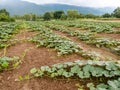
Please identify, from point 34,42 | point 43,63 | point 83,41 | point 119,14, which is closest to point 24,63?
point 43,63

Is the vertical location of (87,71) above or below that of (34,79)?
above

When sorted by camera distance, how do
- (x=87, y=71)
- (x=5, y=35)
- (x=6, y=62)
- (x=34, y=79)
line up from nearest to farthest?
(x=87, y=71), (x=34, y=79), (x=6, y=62), (x=5, y=35)

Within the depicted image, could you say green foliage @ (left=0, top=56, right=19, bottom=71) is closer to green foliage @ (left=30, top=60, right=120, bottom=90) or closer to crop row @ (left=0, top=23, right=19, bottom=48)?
green foliage @ (left=30, top=60, right=120, bottom=90)

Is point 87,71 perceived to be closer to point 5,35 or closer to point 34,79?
point 34,79

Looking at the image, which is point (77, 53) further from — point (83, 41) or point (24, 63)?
point (83, 41)

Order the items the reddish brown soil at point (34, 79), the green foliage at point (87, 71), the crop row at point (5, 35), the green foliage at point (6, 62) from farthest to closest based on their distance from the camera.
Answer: the crop row at point (5, 35), the green foliage at point (6, 62), the reddish brown soil at point (34, 79), the green foliage at point (87, 71)

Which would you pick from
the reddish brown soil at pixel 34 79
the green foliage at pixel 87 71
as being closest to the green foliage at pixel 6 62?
the reddish brown soil at pixel 34 79

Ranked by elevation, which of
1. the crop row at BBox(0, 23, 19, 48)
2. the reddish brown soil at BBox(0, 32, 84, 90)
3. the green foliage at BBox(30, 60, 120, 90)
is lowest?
the crop row at BBox(0, 23, 19, 48)

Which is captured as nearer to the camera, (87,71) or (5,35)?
(87,71)

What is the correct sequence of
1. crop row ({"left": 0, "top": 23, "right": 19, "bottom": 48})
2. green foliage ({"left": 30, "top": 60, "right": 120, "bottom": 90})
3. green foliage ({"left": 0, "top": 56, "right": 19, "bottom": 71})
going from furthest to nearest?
crop row ({"left": 0, "top": 23, "right": 19, "bottom": 48})
green foliage ({"left": 0, "top": 56, "right": 19, "bottom": 71})
green foliage ({"left": 30, "top": 60, "right": 120, "bottom": 90})

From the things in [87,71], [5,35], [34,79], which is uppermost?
[87,71]

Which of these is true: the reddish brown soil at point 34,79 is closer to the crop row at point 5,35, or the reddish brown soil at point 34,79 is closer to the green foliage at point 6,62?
the green foliage at point 6,62

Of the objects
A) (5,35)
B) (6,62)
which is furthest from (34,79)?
(5,35)

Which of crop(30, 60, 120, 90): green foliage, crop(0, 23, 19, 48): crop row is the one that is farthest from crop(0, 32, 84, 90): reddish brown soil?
crop(0, 23, 19, 48): crop row
